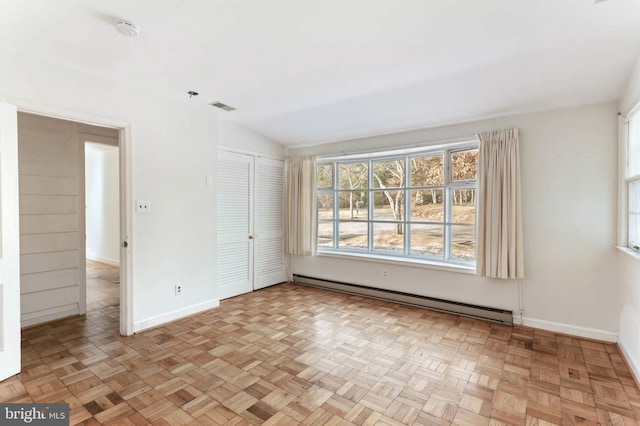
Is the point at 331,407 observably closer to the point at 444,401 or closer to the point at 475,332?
the point at 444,401

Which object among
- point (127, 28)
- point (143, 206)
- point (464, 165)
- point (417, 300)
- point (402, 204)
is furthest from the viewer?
point (402, 204)

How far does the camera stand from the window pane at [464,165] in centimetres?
386

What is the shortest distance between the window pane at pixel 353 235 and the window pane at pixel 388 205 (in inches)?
12.0

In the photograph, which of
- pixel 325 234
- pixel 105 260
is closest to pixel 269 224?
pixel 325 234

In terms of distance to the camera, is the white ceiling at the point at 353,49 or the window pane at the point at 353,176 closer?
the white ceiling at the point at 353,49

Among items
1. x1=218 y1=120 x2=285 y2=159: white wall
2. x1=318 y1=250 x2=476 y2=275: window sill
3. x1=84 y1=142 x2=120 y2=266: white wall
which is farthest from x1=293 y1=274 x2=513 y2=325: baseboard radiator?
x1=84 y1=142 x2=120 y2=266: white wall

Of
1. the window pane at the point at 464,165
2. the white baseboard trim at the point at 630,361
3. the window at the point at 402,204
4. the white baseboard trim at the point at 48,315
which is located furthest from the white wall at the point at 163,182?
the white baseboard trim at the point at 630,361

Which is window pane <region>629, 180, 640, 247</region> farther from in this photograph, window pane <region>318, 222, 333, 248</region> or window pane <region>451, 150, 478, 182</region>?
window pane <region>318, 222, 333, 248</region>

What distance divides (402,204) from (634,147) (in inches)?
93.7

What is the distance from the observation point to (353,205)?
5004 millimetres

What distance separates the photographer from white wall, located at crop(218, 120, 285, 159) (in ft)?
14.1

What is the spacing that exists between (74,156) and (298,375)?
3.60 m

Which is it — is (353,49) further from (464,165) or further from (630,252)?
(630,252)

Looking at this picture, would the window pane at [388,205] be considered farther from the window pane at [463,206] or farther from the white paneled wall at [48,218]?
the white paneled wall at [48,218]
